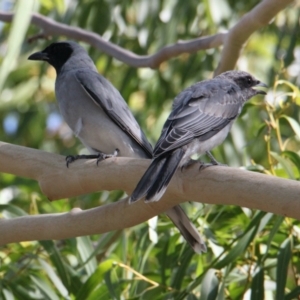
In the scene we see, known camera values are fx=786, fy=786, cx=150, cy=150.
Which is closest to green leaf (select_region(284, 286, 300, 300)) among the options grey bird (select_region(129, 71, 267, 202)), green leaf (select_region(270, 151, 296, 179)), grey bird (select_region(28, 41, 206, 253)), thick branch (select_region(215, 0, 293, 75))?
green leaf (select_region(270, 151, 296, 179))

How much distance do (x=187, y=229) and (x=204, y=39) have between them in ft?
4.38

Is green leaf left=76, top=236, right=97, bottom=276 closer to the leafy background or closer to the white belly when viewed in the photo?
the leafy background

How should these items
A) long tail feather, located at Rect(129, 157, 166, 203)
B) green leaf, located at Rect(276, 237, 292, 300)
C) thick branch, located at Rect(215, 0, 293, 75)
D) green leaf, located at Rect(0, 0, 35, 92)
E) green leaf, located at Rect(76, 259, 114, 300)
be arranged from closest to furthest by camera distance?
green leaf, located at Rect(0, 0, 35, 92) < long tail feather, located at Rect(129, 157, 166, 203) < green leaf, located at Rect(276, 237, 292, 300) < green leaf, located at Rect(76, 259, 114, 300) < thick branch, located at Rect(215, 0, 293, 75)

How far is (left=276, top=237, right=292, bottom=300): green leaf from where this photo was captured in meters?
3.01

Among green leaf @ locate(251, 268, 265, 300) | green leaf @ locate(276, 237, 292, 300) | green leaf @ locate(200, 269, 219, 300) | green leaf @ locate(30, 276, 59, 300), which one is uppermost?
green leaf @ locate(276, 237, 292, 300)

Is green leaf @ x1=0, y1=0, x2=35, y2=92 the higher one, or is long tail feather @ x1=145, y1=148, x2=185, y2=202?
green leaf @ x1=0, y1=0, x2=35, y2=92

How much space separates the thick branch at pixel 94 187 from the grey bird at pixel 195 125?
82 mm

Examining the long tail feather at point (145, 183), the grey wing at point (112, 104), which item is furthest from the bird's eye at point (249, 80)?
the long tail feather at point (145, 183)

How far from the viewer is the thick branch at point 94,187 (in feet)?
8.08

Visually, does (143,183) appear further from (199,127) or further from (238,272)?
(238,272)

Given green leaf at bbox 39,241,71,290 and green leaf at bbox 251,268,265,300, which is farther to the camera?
green leaf at bbox 39,241,71,290

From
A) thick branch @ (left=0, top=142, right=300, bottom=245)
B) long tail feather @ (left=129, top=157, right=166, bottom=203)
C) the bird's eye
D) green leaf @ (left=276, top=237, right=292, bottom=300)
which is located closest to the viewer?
thick branch @ (left=0, top=142, right=300, bottom=245)

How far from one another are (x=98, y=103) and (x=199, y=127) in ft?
2.37

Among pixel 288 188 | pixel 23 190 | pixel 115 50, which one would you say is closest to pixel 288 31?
pixel 115 50
